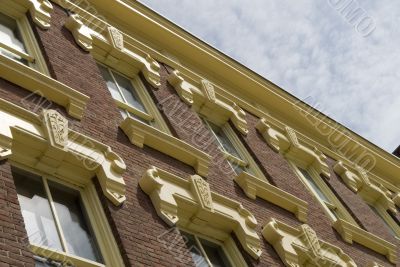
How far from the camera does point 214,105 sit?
504 inches

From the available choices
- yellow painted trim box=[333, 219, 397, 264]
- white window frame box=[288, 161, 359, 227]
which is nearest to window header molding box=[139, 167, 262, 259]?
yellow painted trim box=[333, 219, 397, 264]

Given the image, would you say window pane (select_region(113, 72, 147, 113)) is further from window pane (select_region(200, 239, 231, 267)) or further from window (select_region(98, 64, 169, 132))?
window pane (select_region(200, 239, 231, 267))

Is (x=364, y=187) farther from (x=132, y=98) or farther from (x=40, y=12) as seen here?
(x=40, y=12)

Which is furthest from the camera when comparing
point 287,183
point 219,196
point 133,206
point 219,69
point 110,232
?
point 219,69

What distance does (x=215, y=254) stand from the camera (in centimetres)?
882

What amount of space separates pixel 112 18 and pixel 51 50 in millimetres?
3295

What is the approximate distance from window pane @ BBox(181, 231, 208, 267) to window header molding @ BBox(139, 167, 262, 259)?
0.16m

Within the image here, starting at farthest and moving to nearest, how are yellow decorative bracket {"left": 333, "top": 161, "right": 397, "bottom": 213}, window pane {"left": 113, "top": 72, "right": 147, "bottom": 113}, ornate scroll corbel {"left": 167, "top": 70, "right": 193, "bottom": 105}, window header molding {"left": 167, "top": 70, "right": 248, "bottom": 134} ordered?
yellow decorative bracket {"left": 333, "top": 161, "right": 397, "bottom": 213}, window header molding {"left": 167, "top": 70, "right": 248, "bottom": 134}, ornate scroll corbel {"left": 167, "top": 70, "right": 193, "bottom": 105}, window pane {"left": 113, "top": 72, "right": 147, "bottom": 113}

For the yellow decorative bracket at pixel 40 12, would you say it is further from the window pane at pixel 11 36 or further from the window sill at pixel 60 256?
the window sill at pixel 60 256

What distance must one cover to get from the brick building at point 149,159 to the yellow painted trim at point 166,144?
0.07 feet

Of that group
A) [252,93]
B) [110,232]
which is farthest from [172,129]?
[252,93]

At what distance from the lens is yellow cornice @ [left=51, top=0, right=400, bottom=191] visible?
1256cm

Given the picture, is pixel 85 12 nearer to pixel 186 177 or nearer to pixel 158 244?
pixel 186 177

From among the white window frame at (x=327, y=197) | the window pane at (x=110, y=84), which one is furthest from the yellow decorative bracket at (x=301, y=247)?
the window pane at (x=110, y=84)
